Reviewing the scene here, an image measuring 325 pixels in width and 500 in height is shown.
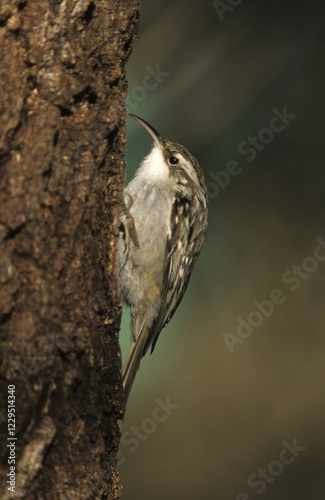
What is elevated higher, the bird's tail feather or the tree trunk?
the tree trunk

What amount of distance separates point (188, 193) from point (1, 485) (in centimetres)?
188

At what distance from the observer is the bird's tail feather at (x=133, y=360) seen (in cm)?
338

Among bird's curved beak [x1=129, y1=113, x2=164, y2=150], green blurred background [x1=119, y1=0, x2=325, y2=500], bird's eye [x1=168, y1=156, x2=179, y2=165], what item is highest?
bird's curved beak [x1=129, y1=113, x2=164, y2=150]

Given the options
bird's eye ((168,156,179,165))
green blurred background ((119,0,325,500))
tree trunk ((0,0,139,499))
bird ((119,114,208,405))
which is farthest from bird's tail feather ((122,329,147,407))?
green blurred background ((119,0,325,500))

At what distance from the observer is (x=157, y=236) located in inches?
142

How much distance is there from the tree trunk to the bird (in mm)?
1066

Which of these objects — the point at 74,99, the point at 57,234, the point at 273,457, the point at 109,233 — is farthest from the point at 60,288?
the point at 273,457

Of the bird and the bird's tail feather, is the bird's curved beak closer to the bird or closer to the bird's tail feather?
the bird

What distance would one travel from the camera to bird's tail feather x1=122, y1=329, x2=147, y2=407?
338cm

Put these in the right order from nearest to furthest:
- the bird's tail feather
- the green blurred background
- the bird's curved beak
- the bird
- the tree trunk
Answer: the tree trunk → the bird's tail feather → the bird → the bird's curved beak → the green blurred background

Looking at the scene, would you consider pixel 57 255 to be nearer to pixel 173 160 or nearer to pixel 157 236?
pixel 157 236

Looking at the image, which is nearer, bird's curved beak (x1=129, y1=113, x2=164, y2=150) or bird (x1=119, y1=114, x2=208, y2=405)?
bird (x1=119, y1=114, x2=208, y2=405)

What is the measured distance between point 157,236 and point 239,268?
112 inches

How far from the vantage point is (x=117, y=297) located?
8.13 feet
